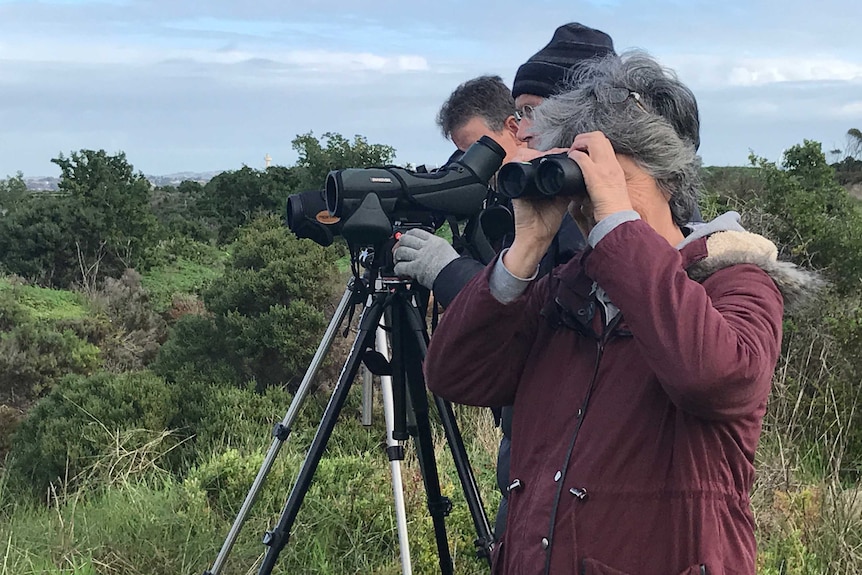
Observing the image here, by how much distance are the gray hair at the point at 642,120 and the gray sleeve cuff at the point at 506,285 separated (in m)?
0.23

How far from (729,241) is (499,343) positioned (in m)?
0.41

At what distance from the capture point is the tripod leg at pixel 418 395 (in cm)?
227

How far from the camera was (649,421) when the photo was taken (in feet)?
4.25

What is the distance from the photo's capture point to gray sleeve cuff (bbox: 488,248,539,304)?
4.71ft

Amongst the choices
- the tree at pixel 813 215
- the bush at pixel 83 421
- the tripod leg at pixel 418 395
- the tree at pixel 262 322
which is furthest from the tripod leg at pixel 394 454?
the tree at pixel 262 322

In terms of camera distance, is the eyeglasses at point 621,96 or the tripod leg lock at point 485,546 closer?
the eyeglasses at point 621,96

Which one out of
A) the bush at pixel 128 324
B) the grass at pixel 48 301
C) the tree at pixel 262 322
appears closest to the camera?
the tree at pixel 262 322

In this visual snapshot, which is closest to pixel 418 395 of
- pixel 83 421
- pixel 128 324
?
pixel 83 421

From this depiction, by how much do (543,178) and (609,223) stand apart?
13 cm

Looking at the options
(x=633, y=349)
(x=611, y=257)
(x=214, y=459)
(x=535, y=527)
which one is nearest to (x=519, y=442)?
(x=535, y=527)

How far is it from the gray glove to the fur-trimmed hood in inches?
25.0

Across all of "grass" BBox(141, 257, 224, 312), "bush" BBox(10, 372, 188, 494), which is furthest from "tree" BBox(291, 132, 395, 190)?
"bush" BBox(10, 372, 188, 494)

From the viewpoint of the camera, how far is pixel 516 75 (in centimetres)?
252

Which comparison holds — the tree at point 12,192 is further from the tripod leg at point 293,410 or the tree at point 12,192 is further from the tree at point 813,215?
the tripod leg at point 293,410
